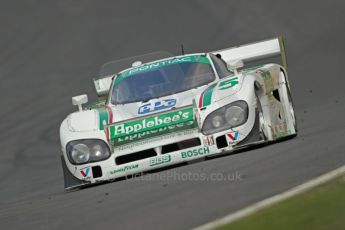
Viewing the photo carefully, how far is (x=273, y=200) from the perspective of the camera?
630 centimetres

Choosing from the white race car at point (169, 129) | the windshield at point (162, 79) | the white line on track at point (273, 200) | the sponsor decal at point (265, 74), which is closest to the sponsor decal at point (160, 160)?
the white race car at point (169, 129)

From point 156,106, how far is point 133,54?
30.0ft

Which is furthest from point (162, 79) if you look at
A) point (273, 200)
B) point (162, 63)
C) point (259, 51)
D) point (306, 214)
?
point (306, 214)

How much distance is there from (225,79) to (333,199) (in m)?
3.55

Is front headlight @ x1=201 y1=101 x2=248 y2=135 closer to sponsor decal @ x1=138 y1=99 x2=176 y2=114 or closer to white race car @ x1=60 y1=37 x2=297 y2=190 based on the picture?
white race car @ x1=60 y1=37 x2=297 y2=190

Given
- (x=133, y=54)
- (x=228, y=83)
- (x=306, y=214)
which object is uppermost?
(x=133, y=54)

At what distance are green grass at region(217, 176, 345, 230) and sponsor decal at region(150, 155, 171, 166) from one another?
7.45ft

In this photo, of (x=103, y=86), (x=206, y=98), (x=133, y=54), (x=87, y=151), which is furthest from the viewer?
(x=133, y=54)

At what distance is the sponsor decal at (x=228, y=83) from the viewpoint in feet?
29.0

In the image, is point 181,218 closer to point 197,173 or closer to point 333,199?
point 333,199

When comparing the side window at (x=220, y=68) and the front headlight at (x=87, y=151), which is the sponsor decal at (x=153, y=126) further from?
the side window at (x=220, y=68)

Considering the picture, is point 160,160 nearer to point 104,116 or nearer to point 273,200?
point 104,116

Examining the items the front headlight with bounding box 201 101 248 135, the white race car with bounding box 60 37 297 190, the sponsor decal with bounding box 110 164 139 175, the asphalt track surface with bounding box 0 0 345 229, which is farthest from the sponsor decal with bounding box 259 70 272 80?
the sponsor decal with bounding box 110 164 139 175

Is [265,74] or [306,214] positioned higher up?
[265,74]
